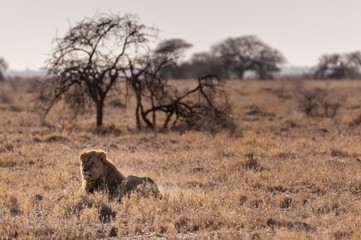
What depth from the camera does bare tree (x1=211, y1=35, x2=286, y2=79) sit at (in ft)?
248

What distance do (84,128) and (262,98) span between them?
57.4 feet

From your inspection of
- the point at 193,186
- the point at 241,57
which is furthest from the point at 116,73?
the point at 241,57

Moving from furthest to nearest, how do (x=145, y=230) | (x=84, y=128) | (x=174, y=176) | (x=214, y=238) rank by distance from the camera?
(x=84, y=128)
(x=174, y=176)
(x=145, y=230)
(x=214, y=238)

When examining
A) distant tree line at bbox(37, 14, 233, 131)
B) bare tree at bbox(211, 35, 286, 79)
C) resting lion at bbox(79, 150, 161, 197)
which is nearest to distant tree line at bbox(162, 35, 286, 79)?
bare tree at bbox(211, 35, 286, 79)

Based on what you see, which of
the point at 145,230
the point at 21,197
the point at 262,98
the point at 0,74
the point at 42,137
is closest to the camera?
the point at 145,230

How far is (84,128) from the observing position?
65.1ft

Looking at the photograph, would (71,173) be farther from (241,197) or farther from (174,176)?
(241,197)

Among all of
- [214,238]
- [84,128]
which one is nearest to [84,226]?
[214,238]

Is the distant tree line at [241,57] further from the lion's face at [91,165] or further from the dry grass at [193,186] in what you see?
the lion's face at [91,165]

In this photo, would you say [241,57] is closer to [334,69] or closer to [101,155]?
[334,69]

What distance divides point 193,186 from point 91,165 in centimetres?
252

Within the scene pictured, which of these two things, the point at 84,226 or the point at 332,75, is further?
the point at 332,75

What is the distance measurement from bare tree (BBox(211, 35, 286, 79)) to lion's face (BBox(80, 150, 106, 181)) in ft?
224

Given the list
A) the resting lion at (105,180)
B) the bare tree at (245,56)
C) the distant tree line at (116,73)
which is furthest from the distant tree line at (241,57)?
the resting lion at (105,180)
